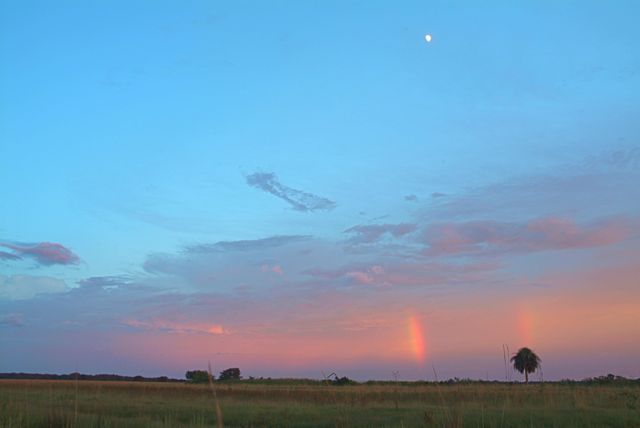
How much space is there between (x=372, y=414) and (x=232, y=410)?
5879 millimetres

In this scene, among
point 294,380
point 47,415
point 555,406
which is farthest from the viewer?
point 294,380

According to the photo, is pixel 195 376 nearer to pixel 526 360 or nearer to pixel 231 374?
pixel 231 374

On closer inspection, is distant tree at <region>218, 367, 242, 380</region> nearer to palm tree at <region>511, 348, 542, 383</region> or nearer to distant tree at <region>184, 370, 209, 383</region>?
distant tree at <region>184, 370, 209, 383</region>

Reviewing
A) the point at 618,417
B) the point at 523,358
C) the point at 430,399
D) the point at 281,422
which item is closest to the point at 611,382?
the point at 523,358

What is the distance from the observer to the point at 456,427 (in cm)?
609

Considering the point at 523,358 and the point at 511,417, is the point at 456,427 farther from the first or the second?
the point at 523,358

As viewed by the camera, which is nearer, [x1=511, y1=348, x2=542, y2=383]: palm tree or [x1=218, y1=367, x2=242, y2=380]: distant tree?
[x1=511, y1=348, x2=542, y2=383]: palm tree

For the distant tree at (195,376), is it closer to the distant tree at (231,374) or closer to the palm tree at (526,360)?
the distant tree at (231,374)

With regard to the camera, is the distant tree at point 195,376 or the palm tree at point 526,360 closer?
the palm tree at point 526,360

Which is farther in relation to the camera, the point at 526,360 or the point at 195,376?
the point at 195,376

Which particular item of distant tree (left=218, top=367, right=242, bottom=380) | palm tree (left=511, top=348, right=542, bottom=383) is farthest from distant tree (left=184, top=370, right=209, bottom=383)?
palm tree (left=511, top=348, right=542, bottom=383)

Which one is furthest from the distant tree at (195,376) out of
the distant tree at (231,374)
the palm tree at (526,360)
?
the palm tree at (526,360)

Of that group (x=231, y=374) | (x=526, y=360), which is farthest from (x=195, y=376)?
(x=526, y=360)

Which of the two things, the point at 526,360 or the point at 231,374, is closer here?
the point at 526,360
